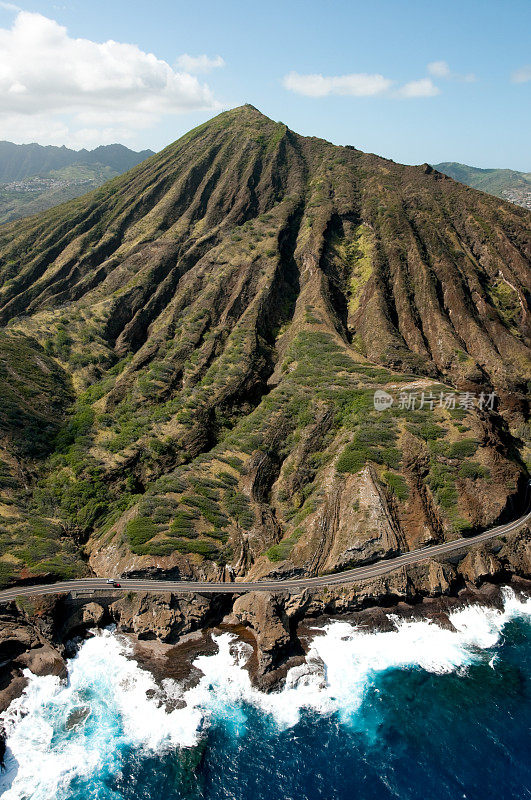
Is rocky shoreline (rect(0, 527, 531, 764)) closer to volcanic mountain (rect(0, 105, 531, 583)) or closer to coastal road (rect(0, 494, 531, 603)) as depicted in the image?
coastal road (rect(0, 494, 531, 603))

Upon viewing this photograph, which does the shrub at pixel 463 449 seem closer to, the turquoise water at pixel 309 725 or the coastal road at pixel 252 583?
the coastal road at pixel 252 583

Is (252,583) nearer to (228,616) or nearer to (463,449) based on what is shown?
(228,616)
